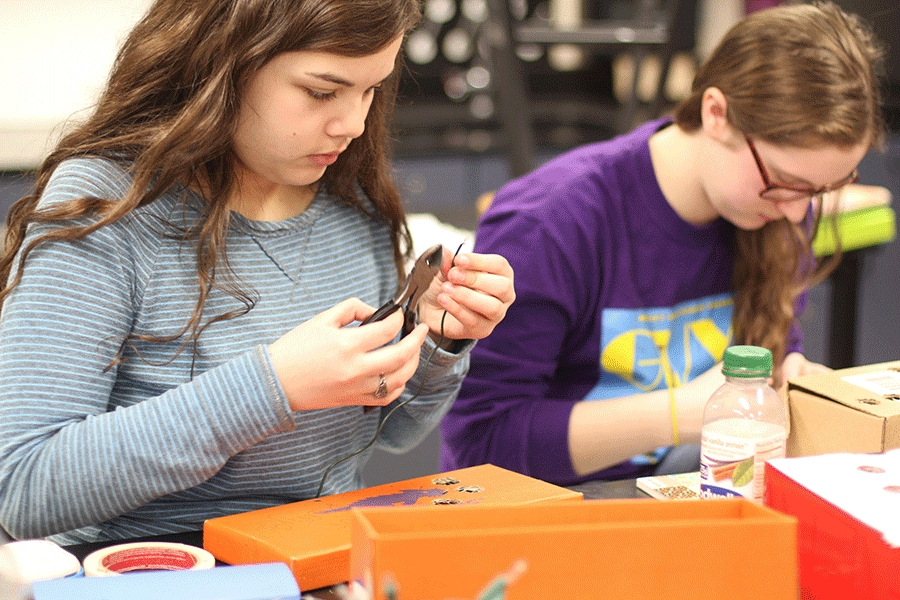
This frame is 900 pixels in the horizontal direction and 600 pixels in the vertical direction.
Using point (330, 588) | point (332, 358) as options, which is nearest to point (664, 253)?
point (332, 358)

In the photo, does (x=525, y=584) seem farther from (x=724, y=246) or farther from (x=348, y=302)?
(x=724, y=246)

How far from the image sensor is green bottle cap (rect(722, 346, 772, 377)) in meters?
0.83

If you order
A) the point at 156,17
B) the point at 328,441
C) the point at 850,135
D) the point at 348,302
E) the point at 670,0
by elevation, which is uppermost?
the point at 670,0

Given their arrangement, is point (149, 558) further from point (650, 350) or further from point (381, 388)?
point (650, 350)

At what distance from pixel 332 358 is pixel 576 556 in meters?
0.34

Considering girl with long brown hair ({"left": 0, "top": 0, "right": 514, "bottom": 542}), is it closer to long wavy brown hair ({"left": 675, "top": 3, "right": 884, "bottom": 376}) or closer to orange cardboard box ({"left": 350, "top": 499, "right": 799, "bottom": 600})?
orange cardboard box ({"left": 350, "top": 499, "right": 799, "bottom": 600})

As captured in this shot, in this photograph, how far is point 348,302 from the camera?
0.86 m

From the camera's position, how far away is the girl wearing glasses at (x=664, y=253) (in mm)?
1236

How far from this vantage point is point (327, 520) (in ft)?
2.60

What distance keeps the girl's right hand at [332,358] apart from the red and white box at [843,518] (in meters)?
0.37

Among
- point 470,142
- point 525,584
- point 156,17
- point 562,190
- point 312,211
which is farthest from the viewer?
point 470,142

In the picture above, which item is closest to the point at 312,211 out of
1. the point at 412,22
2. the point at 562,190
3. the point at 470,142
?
the point at 412,22

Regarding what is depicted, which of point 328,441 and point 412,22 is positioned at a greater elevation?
point 412,22

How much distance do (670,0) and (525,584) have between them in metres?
2.36
